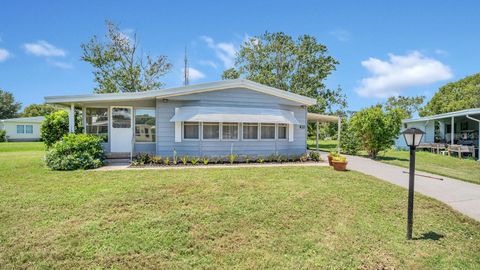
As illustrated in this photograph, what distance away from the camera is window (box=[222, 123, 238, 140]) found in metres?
13.4

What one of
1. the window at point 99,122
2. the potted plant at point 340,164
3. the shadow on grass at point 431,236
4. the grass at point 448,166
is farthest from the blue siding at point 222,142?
the shadow on grass at point 431,236

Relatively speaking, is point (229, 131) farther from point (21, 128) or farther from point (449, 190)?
point (21, 128)

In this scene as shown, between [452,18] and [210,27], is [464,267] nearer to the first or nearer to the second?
[452,18]

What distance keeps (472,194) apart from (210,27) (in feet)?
64.0

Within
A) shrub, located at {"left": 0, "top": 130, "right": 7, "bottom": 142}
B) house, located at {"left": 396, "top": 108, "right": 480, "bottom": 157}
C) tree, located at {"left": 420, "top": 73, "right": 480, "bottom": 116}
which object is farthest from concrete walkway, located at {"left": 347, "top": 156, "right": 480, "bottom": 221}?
shrub, located at {"left": 0, "top": 130, "right": 7, "bottom": 142}

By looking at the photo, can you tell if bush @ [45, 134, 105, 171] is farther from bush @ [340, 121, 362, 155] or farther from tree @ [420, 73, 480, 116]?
tree @ [420, 73, 480, 116]

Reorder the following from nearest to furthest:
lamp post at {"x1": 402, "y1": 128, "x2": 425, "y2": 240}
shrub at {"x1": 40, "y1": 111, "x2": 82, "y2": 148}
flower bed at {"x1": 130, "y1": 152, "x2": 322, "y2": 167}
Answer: lamp post at {"x1": 402, "y1": 128, "x2": 425, "y2": 240}
flower bed at {"x1": 130, "y1": 152, "x2": 322, "y2": 167}
shrub at {"x1": 40, "y1": 111, "x2": 82, "y2": 148}

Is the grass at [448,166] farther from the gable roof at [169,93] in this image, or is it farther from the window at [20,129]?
the window at [20,129]

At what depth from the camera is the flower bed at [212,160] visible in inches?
461

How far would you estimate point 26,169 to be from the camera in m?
10.0

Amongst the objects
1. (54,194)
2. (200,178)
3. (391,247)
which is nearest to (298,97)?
(200,178)

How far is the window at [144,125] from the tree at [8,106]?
5746cm

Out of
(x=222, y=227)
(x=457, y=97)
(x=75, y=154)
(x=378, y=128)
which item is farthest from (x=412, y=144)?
(x=457, y=97)

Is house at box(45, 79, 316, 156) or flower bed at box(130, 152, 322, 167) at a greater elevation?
house at box(45, 79, 316, 156)
